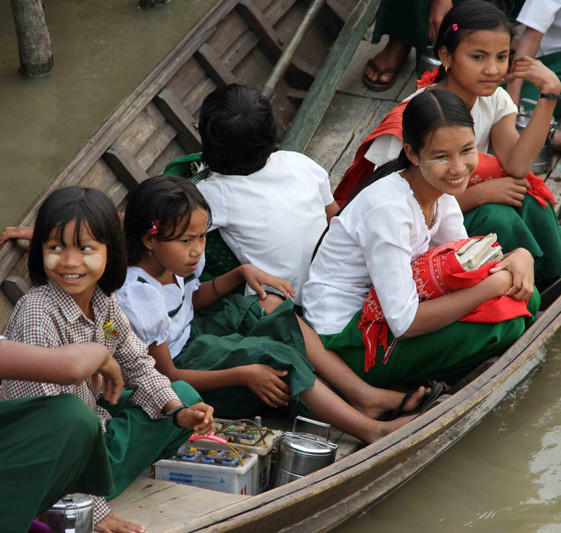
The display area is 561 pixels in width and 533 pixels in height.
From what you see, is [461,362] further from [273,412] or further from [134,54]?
[134,54]

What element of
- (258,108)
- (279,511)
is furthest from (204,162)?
(279,511)

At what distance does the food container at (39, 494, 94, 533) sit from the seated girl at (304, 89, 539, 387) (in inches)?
42.0

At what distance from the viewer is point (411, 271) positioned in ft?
8.58

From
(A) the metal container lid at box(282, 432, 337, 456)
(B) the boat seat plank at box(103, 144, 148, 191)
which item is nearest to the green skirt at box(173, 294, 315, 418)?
(A) the metal container lid at box(282, 432, 337, 456)

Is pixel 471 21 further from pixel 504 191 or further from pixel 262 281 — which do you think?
pixel 262 281

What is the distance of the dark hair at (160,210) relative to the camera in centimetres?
240

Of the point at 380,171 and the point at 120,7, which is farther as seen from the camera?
the point at 120,7

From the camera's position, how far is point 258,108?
2.75 meters

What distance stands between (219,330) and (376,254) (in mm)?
579

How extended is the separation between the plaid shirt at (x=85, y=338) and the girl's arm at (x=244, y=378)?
0.28 meters

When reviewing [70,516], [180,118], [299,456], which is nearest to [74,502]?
[70,516]

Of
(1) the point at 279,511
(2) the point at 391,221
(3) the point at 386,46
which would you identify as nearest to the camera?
(1) the point at 279,511

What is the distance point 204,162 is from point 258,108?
320 mm

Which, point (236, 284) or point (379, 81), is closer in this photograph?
point (236, 284)
